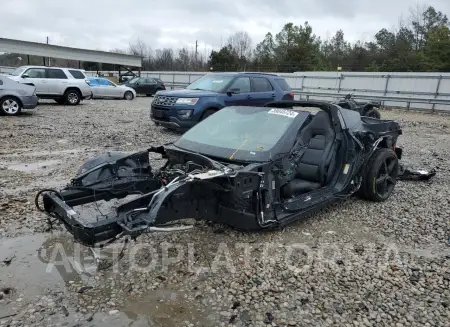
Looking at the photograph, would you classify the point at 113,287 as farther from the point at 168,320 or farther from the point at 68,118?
the point at 68,118

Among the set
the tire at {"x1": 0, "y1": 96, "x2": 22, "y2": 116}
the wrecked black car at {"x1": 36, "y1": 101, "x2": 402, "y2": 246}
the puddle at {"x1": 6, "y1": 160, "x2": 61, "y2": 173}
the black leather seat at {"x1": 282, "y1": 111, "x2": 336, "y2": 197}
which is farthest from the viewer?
the tire at {"x1": 0, "y1": 96, "x2": 22, "y2": 116}

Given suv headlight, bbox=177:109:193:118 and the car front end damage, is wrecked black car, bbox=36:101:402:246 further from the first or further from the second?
suv headlight, bbox=177:109:193:118

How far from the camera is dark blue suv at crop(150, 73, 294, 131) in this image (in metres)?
9.88

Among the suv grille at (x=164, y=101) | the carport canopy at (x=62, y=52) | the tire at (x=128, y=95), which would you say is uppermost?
the carport canopy at (x=62, y=52)

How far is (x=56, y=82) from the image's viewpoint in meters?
16.8

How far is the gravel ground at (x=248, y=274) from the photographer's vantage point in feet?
9.37

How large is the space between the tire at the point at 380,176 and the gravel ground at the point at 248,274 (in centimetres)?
17

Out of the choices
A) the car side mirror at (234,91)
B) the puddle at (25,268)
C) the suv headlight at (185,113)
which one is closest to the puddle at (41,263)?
the puddle at (25,268)

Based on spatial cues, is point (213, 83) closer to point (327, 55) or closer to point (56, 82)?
point (56, 82)

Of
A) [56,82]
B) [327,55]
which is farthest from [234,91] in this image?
[327,55]

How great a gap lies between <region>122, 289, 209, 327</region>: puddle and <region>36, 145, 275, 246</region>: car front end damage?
540mm

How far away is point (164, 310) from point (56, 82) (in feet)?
53.1

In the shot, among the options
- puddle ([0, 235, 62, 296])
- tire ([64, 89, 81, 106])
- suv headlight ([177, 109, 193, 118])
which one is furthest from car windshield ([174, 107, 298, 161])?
tire ([64, 89, 81, 106])

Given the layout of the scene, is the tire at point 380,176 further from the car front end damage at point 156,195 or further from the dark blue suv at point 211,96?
the dark blue suv at point 211,96
